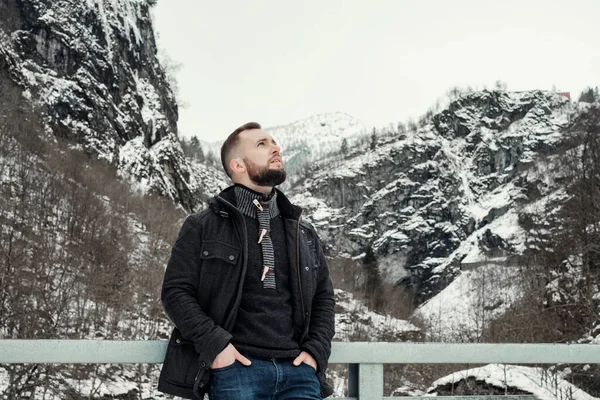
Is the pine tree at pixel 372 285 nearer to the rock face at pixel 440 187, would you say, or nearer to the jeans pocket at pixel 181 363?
the rock face at pixel 440 187

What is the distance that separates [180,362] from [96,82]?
5399cm

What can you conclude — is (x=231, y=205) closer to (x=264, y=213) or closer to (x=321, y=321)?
(x=264, y=213)

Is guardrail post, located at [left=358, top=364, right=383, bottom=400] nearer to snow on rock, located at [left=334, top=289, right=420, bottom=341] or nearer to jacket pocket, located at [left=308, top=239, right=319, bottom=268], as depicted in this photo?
jacket pocket, located at [left=308, top=239, right=319, bottom=268]

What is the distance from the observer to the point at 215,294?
227cm

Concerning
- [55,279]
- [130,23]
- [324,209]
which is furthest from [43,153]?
[324,209]

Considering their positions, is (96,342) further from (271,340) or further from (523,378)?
(523,378)

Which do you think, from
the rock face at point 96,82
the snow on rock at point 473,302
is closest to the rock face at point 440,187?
the snow on rock at point 473,302

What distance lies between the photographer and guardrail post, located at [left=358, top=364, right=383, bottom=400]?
248 cm

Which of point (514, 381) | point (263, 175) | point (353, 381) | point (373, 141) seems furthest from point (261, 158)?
point (373, 141)

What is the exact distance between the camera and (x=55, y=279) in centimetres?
2350

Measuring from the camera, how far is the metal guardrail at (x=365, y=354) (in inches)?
82.7

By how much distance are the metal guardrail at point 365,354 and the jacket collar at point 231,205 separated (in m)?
0.62

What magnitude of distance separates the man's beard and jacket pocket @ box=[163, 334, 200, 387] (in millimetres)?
782

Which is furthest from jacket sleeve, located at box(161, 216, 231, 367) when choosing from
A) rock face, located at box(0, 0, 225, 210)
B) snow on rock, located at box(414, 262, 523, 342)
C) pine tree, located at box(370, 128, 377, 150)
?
pine tree, located at box(370, 128, 377, 150)
